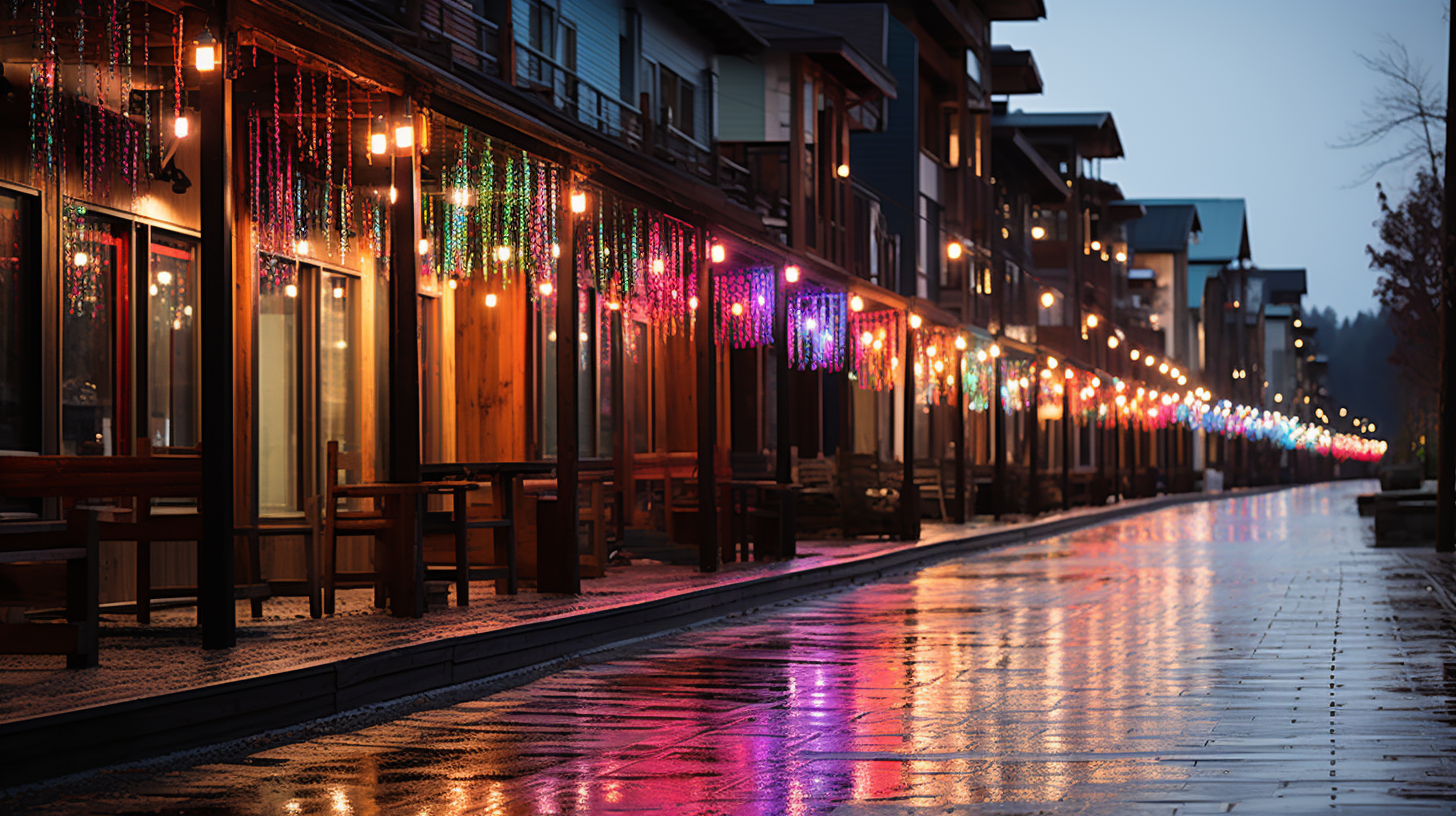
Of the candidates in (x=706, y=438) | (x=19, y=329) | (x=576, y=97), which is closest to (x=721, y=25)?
(x=576, y=97)

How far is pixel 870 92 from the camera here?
37.4 metres

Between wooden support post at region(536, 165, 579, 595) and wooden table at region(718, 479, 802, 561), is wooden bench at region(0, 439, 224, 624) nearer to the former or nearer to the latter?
wooden support post at region(536, 165, 579, 595)

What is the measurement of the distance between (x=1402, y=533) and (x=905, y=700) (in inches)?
771

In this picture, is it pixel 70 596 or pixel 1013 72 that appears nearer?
pixel 70 596

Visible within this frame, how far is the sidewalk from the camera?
26.3ft

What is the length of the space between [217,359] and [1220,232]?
356 ft

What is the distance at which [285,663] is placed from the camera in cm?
973

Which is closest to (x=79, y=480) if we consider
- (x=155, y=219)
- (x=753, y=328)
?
(x=155, y=219)

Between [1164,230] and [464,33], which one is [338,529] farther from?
[1164,230]

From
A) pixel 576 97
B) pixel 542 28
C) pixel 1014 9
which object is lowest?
pixel 576 97

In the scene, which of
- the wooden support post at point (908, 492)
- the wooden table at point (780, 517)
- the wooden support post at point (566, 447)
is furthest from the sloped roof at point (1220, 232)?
the wooden support post at point (566, 447)

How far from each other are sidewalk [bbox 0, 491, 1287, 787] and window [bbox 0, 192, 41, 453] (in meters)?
1.45

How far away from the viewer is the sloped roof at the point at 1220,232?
111688 millimetres

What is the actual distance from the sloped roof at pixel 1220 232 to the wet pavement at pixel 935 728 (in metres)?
98.1
